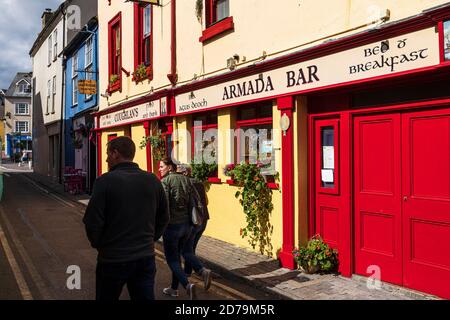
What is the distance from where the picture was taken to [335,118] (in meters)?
6.62

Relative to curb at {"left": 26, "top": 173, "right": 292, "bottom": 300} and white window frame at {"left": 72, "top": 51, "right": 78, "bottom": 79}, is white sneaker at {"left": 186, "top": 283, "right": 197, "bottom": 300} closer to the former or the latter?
curb at {"left": 26, "top": 173, "right": 292, "bottom": 300}

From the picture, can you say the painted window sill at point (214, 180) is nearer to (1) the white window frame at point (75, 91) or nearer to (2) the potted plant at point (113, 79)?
(2) the potted plant at point (113, 79)

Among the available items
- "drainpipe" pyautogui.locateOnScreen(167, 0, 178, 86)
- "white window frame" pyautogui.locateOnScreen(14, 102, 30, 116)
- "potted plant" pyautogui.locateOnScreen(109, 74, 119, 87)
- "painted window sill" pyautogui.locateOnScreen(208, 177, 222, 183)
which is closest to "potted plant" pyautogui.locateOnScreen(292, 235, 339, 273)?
"painted window sill" pyautogui.locateOnScreen(208, 177, 222, 183)

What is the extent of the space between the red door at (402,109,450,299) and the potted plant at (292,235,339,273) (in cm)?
110

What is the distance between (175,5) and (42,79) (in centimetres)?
2333

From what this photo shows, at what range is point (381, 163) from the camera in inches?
236

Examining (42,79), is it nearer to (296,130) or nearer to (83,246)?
(83,246)

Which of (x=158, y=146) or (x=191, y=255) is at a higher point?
(x=158, y=146)

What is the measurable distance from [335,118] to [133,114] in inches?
323

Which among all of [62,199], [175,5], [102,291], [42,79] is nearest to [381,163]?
[102,291]

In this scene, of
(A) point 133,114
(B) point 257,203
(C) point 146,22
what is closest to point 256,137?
(B) point 257,203

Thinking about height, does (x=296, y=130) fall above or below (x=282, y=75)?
below

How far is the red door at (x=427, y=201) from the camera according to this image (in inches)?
206

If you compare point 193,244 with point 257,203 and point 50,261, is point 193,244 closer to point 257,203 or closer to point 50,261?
point 257,203
